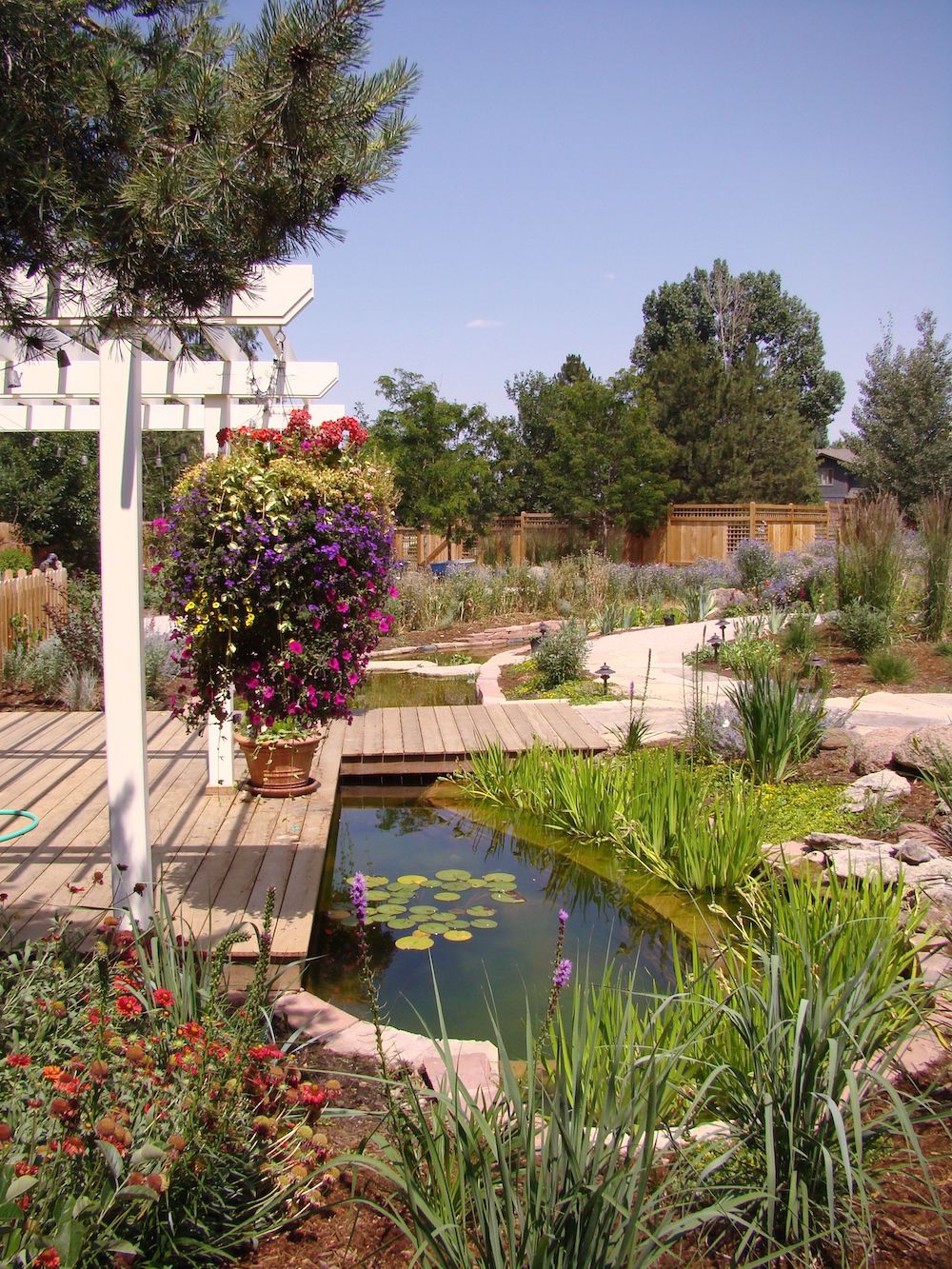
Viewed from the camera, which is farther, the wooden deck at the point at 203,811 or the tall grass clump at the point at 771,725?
the tall grass clump at the point at 771,725

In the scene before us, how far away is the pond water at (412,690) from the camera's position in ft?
31.2

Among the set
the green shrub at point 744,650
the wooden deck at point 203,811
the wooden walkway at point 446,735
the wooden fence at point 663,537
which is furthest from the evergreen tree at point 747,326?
the wooden deck at point 203,811

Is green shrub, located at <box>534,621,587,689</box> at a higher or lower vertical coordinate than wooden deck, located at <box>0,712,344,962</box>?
higher

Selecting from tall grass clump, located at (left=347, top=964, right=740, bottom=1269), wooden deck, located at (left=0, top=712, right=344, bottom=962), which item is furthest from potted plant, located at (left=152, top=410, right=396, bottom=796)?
tall grass clump, located at (left=347, top=964, right=740, bottom=1269)

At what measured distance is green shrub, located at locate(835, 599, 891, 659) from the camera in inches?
362

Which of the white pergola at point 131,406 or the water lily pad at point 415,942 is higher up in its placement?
the white pergola at point 131,406

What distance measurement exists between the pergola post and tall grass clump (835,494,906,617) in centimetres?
792

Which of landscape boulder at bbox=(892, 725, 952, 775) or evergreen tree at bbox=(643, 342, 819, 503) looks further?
evergreen tree at bbox=(643, 342, 819, 503)

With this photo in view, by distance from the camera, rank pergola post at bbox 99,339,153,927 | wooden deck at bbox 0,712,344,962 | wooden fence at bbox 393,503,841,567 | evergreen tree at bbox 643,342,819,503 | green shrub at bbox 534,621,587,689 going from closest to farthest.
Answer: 1. pergola post at bbox 99,339,153,927
2. wooden deck at bbox 0,712,344,962
3. green shrub at bbox 534,621,587,689
4. wooden fence at bbox 393,503,841,567
5. evergreen tree at bbox 643,342,819,503

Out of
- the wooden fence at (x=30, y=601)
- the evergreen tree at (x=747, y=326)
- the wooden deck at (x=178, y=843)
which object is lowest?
the wooden deck at (x=178, y=843)

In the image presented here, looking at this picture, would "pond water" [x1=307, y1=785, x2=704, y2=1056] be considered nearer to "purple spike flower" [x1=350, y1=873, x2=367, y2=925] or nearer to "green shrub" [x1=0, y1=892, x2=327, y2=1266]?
"green shrub" [x1=0, y1=892, x2=327, y2=1266]

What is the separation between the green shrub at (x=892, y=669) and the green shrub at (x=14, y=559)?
10.7 meters

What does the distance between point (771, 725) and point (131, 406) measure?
3.85 metres

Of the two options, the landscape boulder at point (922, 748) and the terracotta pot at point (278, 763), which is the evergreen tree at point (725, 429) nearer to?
the landscape boulder at point (922, 748)
